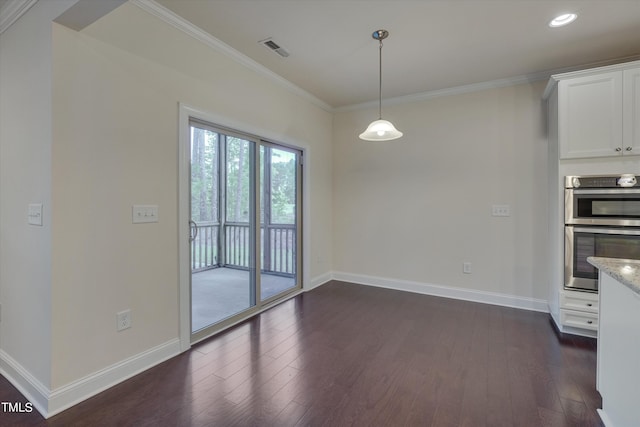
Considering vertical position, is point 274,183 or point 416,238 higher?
point 274,183

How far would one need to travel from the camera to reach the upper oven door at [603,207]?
260cm

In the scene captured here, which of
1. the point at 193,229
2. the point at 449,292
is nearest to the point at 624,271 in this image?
the point at 449,292

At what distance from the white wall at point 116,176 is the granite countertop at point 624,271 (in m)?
2.77

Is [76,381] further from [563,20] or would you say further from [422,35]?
[563,20]

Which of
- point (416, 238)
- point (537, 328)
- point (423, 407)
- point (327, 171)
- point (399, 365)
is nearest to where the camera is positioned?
point (423, 407)

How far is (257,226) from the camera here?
3455mm

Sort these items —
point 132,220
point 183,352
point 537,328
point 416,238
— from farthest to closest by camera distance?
point 416,238, point 537,328, point 183,352, point 132,220

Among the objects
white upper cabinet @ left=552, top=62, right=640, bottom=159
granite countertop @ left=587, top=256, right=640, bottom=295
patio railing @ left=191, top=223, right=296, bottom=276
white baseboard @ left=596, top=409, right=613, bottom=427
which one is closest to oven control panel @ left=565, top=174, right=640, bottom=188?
white upper cabinet @ left=552, top=62, right=640, bottom=159

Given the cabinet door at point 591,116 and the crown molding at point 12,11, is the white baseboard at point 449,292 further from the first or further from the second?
the crown molding at point 12,11

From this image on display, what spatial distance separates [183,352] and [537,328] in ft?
11.2

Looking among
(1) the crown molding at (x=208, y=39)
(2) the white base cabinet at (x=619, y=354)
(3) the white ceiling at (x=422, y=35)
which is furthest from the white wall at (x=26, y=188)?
(2) the white base cabinet at (x=619, y=354)

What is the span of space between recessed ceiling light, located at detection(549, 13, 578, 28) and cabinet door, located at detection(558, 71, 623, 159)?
21.8 inches

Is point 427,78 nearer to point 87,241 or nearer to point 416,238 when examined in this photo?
point 416,238

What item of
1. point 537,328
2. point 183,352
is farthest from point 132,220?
point 537,328
